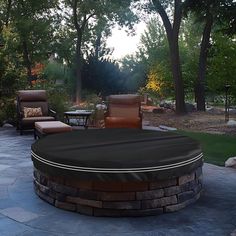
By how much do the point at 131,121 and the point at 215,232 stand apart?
15.5ft

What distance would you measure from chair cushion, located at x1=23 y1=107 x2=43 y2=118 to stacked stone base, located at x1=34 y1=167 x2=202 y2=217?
5.20 m

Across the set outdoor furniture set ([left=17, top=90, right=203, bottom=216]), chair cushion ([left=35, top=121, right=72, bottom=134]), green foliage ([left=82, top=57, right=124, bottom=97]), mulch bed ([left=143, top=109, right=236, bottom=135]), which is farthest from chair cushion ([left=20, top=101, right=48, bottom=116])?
green foliage ([left=82, top=57, right=124, bottom=97])

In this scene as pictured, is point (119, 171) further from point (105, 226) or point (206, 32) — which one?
point (206, 32)

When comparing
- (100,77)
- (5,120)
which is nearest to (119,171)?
(5,120)

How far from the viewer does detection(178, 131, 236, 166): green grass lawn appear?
566 cm

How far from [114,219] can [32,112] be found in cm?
580

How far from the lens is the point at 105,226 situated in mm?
2967

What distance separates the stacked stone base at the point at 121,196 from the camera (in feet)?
10.5

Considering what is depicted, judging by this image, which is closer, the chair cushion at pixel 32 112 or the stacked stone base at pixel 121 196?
the stacked stone base at pixel 121 196

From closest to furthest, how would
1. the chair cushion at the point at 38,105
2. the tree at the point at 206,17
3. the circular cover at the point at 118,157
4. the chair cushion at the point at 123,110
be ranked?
the circular cover at the point at 118,157 → the tree at the point at 206,17 → the chair cushion at the point at 123,110 → the chair cushion at the point at 38,105

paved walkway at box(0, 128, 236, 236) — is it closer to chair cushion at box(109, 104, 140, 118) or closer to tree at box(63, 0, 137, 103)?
chair cushion at box(109, 104, 140, 118)

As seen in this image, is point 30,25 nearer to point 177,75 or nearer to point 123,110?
point 177,75

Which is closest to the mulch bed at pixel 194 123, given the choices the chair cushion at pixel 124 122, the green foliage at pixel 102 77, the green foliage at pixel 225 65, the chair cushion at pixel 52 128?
the green foliage at pixel 225 65

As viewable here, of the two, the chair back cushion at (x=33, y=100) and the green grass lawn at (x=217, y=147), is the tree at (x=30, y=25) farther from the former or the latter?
the green grass lawn at (x=217, y=147)
